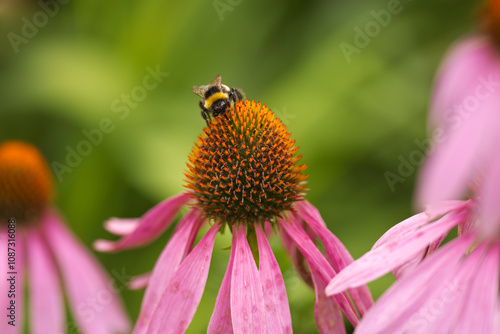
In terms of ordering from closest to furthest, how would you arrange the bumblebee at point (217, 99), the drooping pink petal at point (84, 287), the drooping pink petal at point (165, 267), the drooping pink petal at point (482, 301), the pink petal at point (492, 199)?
the pink petal at point (492, 199), the drooping pink petal at point (482, 301), the drooping pink petal at point (165, 267), the bumblebee at point (217, 99), the drooping pink petal at point (84, 287)

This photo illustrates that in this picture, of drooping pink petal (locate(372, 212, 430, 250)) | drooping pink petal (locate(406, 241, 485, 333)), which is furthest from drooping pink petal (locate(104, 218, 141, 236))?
drooping pink petal (locate(406, 241, 485, 333))

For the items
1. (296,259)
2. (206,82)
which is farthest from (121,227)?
(206,82)

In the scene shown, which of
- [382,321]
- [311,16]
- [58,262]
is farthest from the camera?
[311,16]

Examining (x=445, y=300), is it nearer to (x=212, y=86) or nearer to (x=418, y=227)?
(x=418, y=227)

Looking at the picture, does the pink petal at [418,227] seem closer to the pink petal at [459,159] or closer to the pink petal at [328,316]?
the pink petal at [328,316]

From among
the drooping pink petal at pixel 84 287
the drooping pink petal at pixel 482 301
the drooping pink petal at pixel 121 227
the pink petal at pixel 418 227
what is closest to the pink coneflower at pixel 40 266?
the drooping pink petal at pixel 84 287

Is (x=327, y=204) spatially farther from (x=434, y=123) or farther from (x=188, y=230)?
(x=434, y=123)

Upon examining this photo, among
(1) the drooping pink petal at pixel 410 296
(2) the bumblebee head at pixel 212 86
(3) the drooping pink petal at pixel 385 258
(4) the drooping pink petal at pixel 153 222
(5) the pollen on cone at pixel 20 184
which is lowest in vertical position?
(1) the drooping pink petal at pixel 410 296

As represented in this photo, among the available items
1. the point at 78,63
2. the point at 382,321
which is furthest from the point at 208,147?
the point at 78,63
